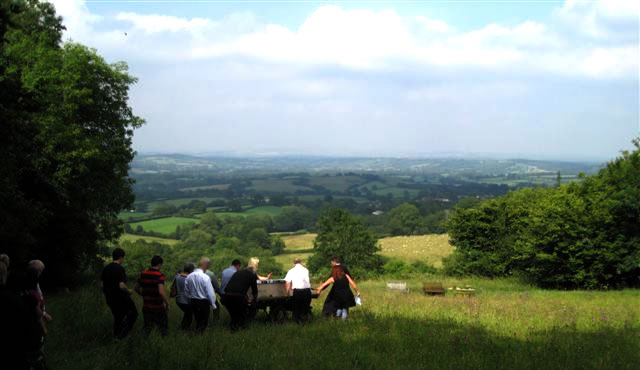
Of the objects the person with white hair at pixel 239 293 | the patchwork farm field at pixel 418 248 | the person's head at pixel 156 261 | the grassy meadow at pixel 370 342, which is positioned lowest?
the patchwork farm field at pixel 418 248

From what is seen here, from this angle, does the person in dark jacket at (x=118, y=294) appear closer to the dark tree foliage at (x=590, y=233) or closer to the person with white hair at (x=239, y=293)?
the person with white hair at (x=239, y=293)

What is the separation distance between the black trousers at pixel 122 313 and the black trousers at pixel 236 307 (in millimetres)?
2026

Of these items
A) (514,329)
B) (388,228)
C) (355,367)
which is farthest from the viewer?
(388,228)

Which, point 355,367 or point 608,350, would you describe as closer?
point 355,367

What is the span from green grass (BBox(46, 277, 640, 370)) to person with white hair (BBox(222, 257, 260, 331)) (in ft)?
1.34

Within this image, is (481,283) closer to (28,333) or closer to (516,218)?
(516,218)

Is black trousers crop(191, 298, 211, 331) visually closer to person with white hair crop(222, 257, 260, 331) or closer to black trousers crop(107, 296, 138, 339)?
person with white hair crop(222, 257, 260, 331)

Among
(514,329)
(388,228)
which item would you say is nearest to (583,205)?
(514,329)

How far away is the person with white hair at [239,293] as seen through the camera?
38.8 ft

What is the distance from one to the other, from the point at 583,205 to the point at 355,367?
31.0m

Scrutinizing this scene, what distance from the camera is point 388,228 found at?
130375mm

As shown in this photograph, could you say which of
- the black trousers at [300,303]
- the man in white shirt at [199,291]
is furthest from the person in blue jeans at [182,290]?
the black trousers at [300,303]

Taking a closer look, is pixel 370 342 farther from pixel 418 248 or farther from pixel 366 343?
pixel 418 248

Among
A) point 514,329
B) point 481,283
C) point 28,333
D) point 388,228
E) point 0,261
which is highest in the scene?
point 0,261
